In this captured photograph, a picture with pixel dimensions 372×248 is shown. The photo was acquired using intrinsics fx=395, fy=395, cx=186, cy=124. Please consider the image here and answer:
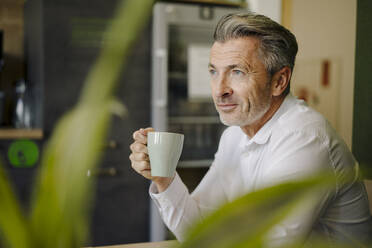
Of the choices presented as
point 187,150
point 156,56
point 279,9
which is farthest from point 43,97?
point 279,9

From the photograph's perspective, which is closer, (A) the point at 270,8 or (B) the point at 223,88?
(B) the point at 223,88

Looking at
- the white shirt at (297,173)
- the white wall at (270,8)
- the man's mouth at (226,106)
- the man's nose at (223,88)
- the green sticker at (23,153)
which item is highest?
the white wall at (270,8)

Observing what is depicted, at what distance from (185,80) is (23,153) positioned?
1.11 metres

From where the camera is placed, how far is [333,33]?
1087mm

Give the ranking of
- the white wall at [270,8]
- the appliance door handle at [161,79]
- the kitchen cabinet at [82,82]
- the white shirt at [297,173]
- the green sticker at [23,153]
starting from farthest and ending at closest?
the appliance door handle at [161,79], the kitchen cabinet at [82,82], the green sticker at [23,153], the white wall at [270,8], the white shirt at [297,173]

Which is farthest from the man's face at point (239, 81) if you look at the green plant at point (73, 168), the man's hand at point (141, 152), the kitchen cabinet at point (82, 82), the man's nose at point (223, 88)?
the kitchen cabinet at point (82, 82)

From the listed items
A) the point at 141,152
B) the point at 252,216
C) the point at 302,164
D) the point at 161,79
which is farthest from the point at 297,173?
the point at 161,79

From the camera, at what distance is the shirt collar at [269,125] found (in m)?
1.10

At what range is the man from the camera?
36.6 inches

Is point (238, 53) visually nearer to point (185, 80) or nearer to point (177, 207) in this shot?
point (177, 207)

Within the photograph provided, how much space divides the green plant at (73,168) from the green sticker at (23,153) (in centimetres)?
209

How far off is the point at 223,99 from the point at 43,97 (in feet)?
5.13

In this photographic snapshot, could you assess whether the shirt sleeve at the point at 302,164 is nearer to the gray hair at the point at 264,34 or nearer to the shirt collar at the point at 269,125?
the shirt collar at the point at 269,125

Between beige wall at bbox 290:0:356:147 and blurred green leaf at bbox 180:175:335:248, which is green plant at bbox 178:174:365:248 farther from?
beige wall at bbox 290:0:356:147
